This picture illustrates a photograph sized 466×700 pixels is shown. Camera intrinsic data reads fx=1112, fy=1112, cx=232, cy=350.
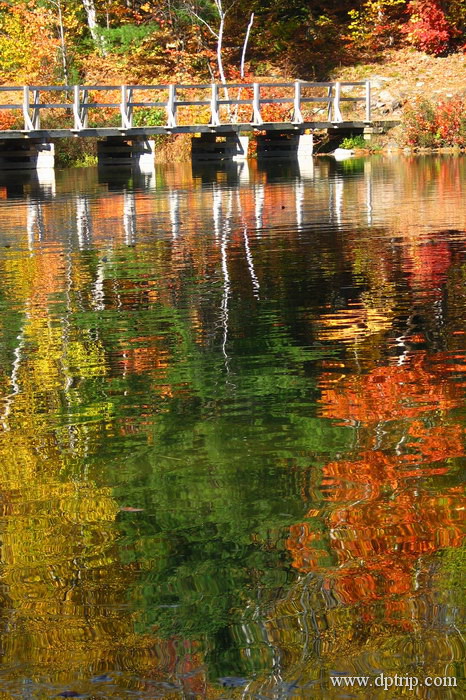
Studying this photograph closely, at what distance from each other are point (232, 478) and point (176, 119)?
111ft

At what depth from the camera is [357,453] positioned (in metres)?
5.14

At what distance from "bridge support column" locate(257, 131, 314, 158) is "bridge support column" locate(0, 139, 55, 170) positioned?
8.80 metres

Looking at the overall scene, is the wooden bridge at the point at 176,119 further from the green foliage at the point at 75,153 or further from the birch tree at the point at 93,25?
the birch tree at the point at 93,25

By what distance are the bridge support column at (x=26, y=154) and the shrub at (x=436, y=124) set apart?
42.7 feet

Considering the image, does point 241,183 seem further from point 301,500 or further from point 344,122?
point 301,500

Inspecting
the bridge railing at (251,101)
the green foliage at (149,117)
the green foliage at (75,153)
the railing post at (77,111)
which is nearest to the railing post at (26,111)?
the railing post at (77,111)

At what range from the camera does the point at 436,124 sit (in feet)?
123

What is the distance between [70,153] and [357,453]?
112 feet

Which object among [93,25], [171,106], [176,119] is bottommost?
[176,119]

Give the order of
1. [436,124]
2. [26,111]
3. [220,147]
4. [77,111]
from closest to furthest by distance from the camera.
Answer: [26,111], [77,111], [220,147], [436,124]

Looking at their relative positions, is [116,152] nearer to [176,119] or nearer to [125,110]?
[125,110]

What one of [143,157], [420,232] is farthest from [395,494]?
[143,157]

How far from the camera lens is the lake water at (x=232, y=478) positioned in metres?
3.28

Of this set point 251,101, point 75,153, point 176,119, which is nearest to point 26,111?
point 75,153
